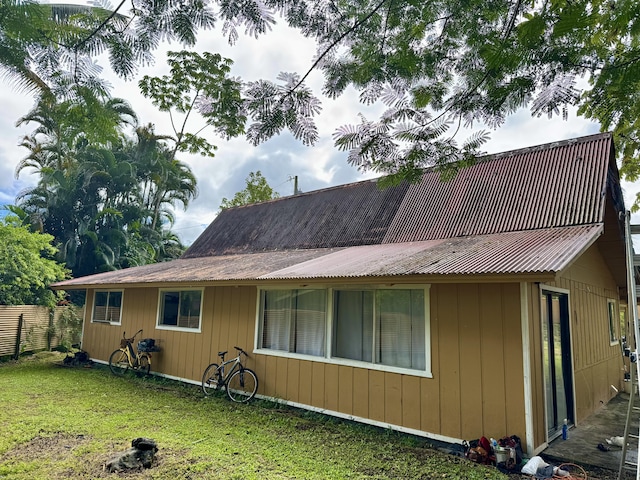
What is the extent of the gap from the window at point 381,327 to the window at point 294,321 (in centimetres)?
30

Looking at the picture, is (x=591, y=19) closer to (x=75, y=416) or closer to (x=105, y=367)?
(x=75, y=416)

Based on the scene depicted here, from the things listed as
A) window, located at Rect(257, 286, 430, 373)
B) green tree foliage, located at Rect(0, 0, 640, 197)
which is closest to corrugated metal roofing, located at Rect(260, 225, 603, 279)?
window, located at Rect(257, 286, 430, 373)

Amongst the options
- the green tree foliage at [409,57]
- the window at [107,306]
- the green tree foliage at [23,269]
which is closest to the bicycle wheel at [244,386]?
the green tree foliage at [409,57]

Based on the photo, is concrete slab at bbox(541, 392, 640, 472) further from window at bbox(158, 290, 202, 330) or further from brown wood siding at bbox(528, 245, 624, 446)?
window at bbox(158, 290, 202, 330)

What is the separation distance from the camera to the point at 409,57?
139 inches

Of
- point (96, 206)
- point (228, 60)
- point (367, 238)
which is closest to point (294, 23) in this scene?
point (228, 60)

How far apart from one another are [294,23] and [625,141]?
8.63m

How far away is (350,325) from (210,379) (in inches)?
119

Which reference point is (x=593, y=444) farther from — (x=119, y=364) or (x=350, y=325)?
(x=119, y=364)

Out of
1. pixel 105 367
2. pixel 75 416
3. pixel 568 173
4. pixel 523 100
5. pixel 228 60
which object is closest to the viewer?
pixel 523 100

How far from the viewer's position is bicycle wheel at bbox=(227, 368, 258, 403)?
22.3ft

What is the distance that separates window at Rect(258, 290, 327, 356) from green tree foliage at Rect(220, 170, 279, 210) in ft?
56.9

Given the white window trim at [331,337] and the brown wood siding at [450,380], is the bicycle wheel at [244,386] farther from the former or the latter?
the white window trim at [331,337]

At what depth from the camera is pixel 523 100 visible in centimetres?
329
